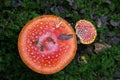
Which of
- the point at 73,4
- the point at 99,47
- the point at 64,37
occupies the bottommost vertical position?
the point at 99,47

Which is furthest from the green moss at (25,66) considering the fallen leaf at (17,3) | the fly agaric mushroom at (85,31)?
the fly agaric mushroom at (85,31)

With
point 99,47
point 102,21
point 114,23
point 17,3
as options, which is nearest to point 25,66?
point 17,3

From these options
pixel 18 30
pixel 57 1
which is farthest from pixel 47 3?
pixel 18 30

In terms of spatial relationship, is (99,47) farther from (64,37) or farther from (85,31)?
(64,37)

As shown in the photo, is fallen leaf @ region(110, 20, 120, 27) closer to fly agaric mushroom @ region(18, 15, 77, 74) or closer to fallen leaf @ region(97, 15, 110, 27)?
fallen leaf @ region(97, 15, 110, 27)

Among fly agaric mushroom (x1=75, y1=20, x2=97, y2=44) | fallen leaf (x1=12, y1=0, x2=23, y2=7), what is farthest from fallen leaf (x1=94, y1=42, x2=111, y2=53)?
fallen leaf (x1=12, y1=0, x2=23, y2=7)

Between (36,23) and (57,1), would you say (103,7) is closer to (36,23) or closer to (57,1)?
(57,1)
